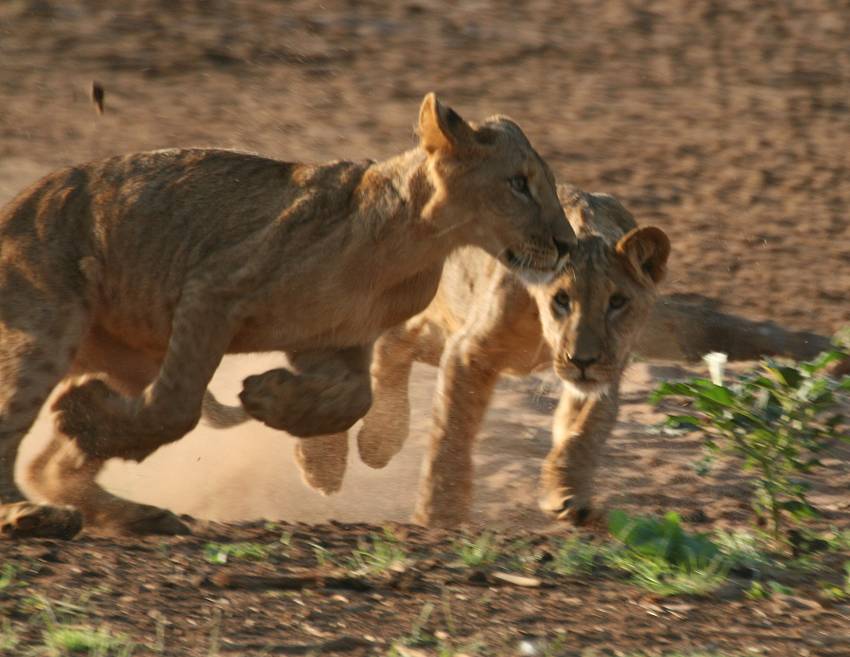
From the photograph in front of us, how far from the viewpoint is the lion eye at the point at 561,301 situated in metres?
6.55

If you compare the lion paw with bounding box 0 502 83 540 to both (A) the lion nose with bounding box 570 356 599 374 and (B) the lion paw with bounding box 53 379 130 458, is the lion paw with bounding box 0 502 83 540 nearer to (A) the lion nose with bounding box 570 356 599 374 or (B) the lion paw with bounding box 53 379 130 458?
(B) the lion paw with bounding box 53 379 130 458

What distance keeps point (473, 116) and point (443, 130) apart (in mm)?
7581

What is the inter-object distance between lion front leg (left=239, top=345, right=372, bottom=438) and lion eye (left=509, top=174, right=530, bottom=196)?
34.1 inches

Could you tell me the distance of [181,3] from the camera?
50.5 feet

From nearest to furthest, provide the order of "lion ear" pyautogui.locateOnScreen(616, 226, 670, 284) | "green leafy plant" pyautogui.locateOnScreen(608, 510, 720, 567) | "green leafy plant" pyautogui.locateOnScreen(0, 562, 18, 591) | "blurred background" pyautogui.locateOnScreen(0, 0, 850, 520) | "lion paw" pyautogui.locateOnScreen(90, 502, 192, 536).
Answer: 1. "green leafy plant" pyautogui.locateOnScreen(0, 562, 18, 591)
2. "green leafy plant" pyautogui.locateOnScreen(608, 510, 720, 567)
3. "lion paw" pyautogui.locateOnScreen(90, 502, 192, 536)
4. "lion ear" pyautogui.locateOnScreen(616, 226, 670, 284)
5. "blurred background" pyautogui.locateOnScreen(0, 0, 850, 520)

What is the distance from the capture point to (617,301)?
669cm

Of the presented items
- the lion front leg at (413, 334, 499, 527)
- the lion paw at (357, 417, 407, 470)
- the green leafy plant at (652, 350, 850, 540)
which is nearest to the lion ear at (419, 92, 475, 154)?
the green leafy plant at (652, 350, 850, 540)

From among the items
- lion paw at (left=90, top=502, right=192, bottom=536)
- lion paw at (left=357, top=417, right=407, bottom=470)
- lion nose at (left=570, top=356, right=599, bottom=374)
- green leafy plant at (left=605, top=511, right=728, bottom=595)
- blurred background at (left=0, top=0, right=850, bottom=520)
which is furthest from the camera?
blurred background at (left=0, top=0, right=850, bottom=520)

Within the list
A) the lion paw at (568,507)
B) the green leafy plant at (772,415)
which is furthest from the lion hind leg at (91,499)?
the green leafy plant at (772,415)

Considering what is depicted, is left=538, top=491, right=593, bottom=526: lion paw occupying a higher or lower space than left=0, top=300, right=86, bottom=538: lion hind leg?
lower

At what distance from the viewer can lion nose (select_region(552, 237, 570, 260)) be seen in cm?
577

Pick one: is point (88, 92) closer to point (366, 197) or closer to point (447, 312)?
point (447, 312)

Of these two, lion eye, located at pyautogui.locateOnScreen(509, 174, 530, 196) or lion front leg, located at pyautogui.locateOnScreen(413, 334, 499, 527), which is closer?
lion eye, located at pyautogui.locateOnScreen(509, 174, 530, 196)

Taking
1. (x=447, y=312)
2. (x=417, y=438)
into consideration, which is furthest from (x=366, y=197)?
(x=417, y=438)
